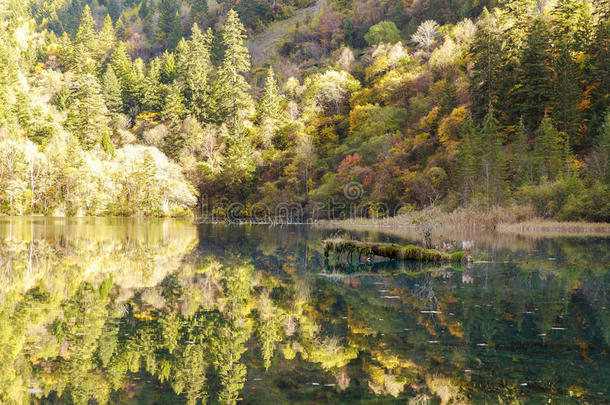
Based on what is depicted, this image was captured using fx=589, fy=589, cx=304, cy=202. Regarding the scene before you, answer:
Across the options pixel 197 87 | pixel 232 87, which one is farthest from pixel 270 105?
pixel 197 87

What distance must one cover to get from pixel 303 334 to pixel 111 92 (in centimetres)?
9726

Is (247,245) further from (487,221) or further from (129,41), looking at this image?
(129,41)

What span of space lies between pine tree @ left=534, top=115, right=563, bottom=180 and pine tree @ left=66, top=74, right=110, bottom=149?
6013 centimetres

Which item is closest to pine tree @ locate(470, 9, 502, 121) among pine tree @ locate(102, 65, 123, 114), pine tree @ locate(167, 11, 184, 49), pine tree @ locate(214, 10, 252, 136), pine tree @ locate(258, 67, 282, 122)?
pine tree @ locate(258, 67, 282, 122)

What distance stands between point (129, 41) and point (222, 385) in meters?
144

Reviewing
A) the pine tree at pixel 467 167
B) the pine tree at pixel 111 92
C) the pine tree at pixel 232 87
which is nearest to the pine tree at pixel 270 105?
the pine tree at pixel 232 87

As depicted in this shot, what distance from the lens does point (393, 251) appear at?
75.7ft

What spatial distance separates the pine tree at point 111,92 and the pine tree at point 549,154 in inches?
2813

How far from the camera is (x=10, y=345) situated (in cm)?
967

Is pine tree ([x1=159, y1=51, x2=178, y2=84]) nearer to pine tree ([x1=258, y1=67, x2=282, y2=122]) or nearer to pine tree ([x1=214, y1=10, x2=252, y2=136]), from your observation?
pine tree ([x1=214, y1=10, x2=252, y2=136])

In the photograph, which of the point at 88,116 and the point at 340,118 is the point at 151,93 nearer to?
the point at 88,116

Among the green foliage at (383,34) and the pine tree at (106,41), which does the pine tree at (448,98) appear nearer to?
the green foliage at (383,34)

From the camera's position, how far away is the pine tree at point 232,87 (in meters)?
93.6

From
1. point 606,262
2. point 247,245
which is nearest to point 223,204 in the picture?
point 247,245
